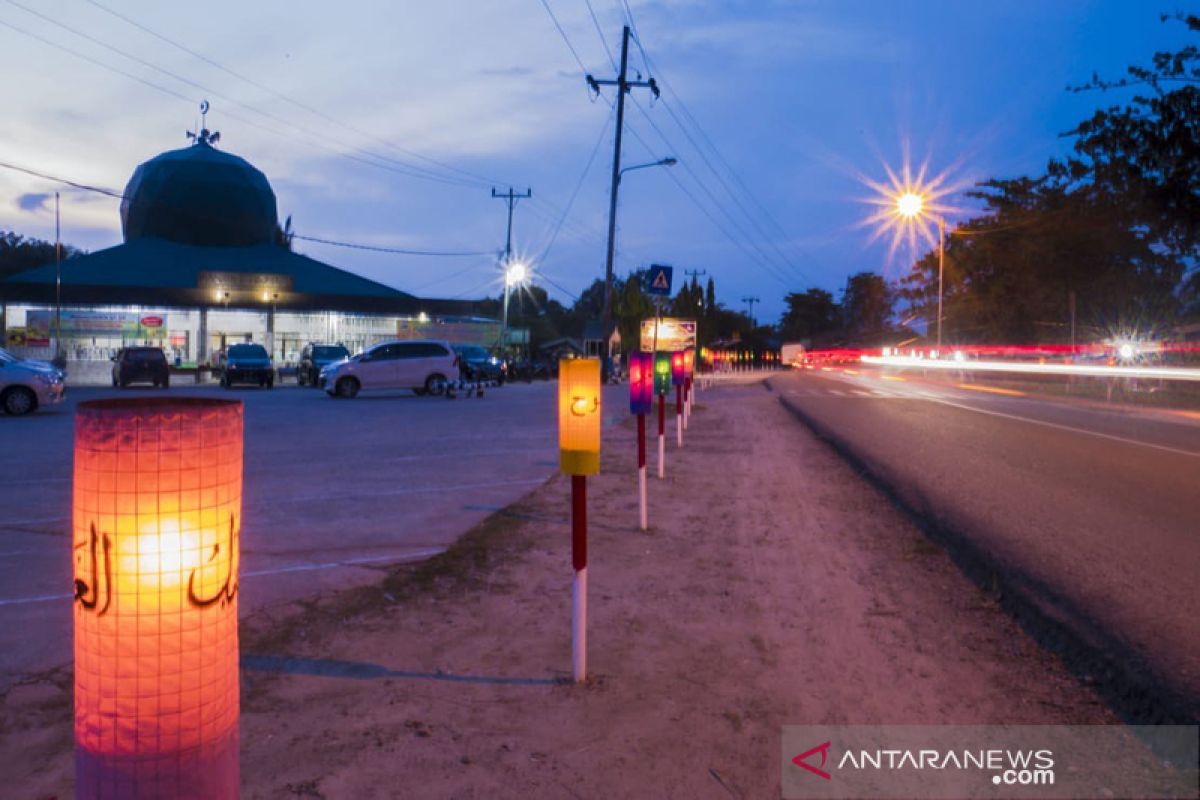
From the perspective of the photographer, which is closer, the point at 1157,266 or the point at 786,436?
the point at 786,436

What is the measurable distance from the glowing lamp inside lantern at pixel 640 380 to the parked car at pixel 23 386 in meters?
14.6

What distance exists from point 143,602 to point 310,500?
7375 mm

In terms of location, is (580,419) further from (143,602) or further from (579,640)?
(143,602)

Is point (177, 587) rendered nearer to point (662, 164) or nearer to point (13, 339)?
point (662, 164)

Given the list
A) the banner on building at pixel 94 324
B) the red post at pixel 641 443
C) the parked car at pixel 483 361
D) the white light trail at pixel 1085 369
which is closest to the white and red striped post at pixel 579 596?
the red post at pixel 641 443

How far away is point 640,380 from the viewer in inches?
450

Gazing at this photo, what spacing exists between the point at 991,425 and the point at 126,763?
19.0m

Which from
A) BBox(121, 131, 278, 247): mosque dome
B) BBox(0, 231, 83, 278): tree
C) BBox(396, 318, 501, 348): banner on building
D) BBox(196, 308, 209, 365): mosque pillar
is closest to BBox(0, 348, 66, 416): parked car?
BBox(196, 308, 209, 365): mosque pillar

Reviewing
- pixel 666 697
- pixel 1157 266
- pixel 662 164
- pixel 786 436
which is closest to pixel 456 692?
pixel 666 697

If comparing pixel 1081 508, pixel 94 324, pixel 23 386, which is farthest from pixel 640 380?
pixel 94 324

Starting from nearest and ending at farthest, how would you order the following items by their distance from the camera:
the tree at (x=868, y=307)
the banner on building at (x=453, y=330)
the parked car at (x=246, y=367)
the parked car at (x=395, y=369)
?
the parked car at (x=395, y=369) → the parked car at (x=246, y=367) → the banner on building at (x=453, y=330) → the tree at (x=868, y=307)

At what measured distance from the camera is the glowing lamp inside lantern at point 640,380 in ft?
36.1

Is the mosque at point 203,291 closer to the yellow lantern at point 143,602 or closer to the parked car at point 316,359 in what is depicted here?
the parked car at point 316,359

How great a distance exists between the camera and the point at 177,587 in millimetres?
2158
